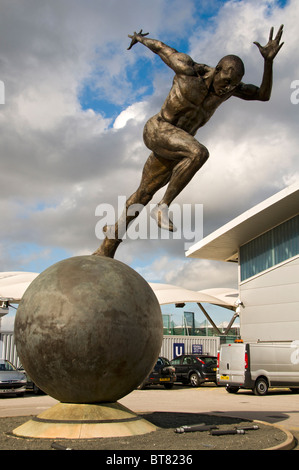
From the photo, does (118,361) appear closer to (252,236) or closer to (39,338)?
(39,338)

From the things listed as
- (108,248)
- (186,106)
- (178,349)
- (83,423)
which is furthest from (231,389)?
(186,106)

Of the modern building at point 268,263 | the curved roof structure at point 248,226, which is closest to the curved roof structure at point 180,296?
the curved roof structure at point 248,226

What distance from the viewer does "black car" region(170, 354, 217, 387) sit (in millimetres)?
25330

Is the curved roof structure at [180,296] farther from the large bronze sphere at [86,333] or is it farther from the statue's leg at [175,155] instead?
the statue's leg at [175,155]

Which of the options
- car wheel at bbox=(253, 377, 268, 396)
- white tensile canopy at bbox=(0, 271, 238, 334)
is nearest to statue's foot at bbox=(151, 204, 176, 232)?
car wheel at bbox=(253, 377, 268, 396)

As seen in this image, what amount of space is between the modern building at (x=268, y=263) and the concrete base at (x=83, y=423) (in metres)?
20.2

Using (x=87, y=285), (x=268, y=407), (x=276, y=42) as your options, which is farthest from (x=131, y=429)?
(x=268, y=407)

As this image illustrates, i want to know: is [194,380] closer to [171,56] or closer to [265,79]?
[265,79]

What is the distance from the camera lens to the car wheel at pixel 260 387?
20.5 metres

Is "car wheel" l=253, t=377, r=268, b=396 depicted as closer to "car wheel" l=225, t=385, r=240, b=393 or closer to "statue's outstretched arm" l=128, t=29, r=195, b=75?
"car wheel" l=225, t=385, r=240, b=393

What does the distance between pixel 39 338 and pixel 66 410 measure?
1.13m

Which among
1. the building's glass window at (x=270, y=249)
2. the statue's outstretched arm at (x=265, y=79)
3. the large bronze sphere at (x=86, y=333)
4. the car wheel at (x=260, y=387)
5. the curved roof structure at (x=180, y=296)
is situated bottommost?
the car wheel at (x=260, y=387)

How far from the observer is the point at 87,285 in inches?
281

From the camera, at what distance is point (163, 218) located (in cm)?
705
